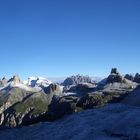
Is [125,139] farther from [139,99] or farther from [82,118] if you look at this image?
[139,99]

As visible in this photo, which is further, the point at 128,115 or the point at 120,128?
the point at 128,115

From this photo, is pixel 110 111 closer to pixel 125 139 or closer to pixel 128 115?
pixel 128 115

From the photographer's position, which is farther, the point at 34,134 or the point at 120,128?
the point at 34,134

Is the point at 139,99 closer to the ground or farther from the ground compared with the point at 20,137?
farther from the ground

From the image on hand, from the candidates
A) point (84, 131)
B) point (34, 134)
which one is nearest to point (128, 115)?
point (84, 131)

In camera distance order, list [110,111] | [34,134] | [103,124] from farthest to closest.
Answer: [110,111] < [34,134] < [103,124]

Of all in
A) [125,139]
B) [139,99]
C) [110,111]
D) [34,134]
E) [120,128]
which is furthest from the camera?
[139,99]

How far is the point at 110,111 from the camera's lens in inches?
1948

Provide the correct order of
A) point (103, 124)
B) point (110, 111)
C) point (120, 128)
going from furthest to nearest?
point (110, 111) → point (103, 124) → point (120, 128)

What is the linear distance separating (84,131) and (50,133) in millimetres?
4925

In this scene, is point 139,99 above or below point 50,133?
above

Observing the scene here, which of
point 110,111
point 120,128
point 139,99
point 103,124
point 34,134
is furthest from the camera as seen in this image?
point 139,99

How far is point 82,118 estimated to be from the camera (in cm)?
4800

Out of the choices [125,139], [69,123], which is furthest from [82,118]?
[125,139]
